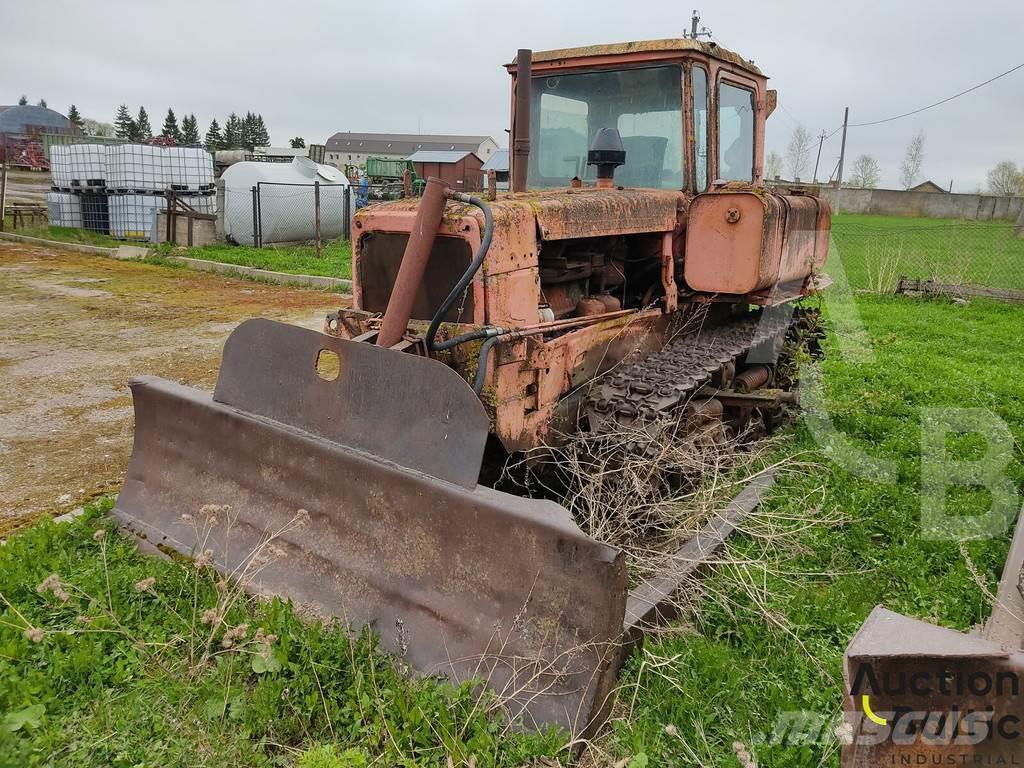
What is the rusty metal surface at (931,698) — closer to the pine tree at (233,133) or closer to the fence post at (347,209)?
the fence post at (347,209)

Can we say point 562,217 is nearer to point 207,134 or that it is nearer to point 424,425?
point 424,425

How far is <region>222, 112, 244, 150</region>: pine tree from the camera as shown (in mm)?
81425

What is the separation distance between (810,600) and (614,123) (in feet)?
A: 10.3

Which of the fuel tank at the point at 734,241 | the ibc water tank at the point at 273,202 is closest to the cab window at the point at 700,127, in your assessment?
the fuel tank at the point at 734,241

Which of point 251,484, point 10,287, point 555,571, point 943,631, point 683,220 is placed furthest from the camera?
point 10,287

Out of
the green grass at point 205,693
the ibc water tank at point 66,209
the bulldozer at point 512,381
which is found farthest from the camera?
the ibc water tank at point 66,209

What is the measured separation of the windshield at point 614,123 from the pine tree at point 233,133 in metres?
83.2

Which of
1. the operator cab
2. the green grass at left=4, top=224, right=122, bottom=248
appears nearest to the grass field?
the operator cab

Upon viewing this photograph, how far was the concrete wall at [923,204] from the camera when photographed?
36.7m

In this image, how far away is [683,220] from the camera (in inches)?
186

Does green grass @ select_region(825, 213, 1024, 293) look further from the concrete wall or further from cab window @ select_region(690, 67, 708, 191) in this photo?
the concrete wall

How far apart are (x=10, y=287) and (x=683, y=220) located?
11252mm

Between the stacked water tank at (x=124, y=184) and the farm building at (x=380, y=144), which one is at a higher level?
the farm building at (x=380, y=144)

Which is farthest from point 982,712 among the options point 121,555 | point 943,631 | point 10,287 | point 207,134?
point 207,134
